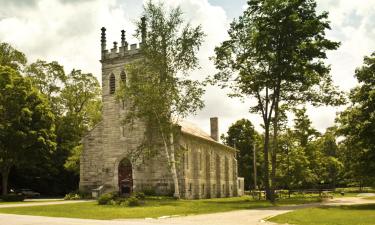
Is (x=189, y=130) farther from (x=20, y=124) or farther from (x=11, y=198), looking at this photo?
(x=11, y=198)

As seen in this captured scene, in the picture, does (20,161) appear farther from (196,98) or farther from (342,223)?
(342,223)

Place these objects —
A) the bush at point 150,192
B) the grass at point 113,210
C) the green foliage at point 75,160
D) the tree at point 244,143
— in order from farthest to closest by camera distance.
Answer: the tree at point 244,143 → the green foliage at point 75,160 → the bush at point 150,192 → the grass at point 113,210

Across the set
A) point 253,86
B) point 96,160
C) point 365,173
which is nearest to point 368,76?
point 365,173

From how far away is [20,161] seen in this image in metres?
47.9

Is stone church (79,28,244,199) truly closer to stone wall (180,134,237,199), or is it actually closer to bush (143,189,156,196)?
stone wall (180,134,237,199)

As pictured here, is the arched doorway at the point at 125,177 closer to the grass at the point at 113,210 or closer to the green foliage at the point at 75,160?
the green foliage at the point at 75,160

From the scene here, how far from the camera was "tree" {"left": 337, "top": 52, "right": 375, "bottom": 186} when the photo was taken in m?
31.8

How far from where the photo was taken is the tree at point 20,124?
1807 inches

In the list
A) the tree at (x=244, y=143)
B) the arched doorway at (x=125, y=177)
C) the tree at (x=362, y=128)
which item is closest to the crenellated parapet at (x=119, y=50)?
the arched doorway at (x=125, y=177)

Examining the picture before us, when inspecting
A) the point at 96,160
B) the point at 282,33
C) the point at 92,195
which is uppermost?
the point at 282,33

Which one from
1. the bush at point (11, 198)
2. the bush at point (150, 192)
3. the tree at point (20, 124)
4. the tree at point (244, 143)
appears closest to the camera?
the bush at point (11, 198)

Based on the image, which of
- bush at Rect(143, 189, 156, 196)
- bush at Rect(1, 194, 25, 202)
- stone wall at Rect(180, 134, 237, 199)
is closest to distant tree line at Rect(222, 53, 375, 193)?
stone wall at Rect(180, 134, 237, 199)

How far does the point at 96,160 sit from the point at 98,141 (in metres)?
2.12

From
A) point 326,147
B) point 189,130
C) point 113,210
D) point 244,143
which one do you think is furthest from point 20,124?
point 326,147
